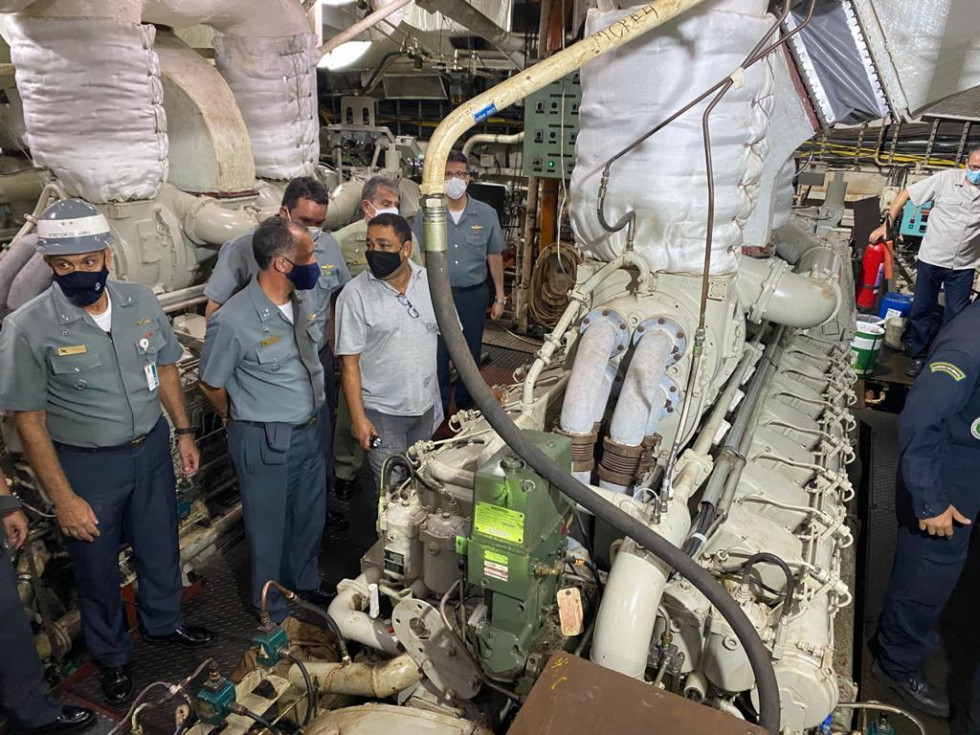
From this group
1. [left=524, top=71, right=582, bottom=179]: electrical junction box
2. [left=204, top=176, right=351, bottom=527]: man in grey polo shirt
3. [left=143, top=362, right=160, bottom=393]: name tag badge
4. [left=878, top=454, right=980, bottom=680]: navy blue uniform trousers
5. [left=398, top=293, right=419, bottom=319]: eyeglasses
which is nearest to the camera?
[left=143, top=362, right=160, bottom=393]: name tag badge

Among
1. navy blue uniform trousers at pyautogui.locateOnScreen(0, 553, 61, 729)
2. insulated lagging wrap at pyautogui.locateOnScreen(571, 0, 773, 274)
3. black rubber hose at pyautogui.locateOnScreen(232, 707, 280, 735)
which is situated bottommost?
navy blue uniform trousers at pyautogui.locateOnScreen(0, 553, 61, 729)

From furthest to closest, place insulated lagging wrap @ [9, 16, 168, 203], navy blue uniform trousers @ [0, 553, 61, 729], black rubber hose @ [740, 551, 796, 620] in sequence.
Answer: insulated lagging wrap @ [9, 16, 168, 203]
navy blue uniform trousers @ [0, 553, 61, 729]
black rubber hose @ [740, 551, 796, 620]

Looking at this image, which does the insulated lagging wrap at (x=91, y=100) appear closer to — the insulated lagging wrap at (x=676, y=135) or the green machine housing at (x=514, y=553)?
the insulated lagging wrap at (x=676, y=135)

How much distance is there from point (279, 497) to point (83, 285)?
3.61ft

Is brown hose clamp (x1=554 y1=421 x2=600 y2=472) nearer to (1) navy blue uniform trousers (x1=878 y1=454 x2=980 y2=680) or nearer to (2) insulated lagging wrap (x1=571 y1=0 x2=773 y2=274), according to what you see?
(2) insulated lagging wrap (x1=571 y1=0 x2=773 y2=274)

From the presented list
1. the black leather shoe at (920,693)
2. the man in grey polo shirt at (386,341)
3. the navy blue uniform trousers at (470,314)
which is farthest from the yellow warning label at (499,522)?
the navy blue uniform trousers at (470,314)

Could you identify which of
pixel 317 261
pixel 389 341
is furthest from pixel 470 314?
pixel 389 341

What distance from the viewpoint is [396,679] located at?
2018 mm

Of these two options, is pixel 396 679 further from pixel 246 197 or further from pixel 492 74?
pixel 492 74

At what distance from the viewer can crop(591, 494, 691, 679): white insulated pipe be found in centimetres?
166

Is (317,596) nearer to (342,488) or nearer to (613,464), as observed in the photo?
(342,488)

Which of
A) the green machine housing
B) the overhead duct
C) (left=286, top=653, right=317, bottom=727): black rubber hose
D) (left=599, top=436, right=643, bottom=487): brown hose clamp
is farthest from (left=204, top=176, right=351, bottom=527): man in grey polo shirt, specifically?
the overhead duct

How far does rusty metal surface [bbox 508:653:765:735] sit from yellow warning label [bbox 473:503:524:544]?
0.32 meters

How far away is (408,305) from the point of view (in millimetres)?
3117
